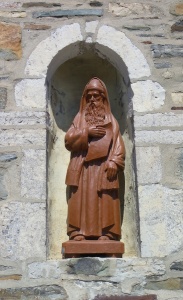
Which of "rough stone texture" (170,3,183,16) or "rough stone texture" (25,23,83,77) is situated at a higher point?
"rough stone texture" (170,3,183,16)

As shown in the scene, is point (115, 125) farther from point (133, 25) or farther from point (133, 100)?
point (133, 25)

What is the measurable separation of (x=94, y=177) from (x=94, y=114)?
1.64 feet

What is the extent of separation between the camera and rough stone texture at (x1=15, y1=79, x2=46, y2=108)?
12.2ft

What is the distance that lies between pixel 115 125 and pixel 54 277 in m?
1.17

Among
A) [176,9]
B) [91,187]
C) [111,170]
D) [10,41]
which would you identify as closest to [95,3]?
[176,9]

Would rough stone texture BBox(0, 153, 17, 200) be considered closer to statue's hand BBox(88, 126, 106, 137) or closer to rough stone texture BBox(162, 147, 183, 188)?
statue's hand BBox(88, 126, 106, 137)

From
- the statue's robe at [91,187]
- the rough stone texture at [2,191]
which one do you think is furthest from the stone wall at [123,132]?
the statue's robe at [91,187]

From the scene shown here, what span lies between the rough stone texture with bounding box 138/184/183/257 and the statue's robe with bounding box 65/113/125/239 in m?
0.20

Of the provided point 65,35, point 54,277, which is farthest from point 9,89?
point 54,277

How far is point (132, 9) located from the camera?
3992 mm

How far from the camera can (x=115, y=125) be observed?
3.74 metres

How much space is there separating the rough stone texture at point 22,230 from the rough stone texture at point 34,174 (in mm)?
78

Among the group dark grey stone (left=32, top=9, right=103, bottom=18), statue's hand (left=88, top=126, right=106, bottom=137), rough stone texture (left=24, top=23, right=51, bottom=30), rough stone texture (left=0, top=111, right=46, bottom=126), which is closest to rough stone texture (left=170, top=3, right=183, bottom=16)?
dark grey stone (left=32, top=9, right=103, bottom=18)

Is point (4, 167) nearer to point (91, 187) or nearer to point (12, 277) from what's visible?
point (91, 187)
